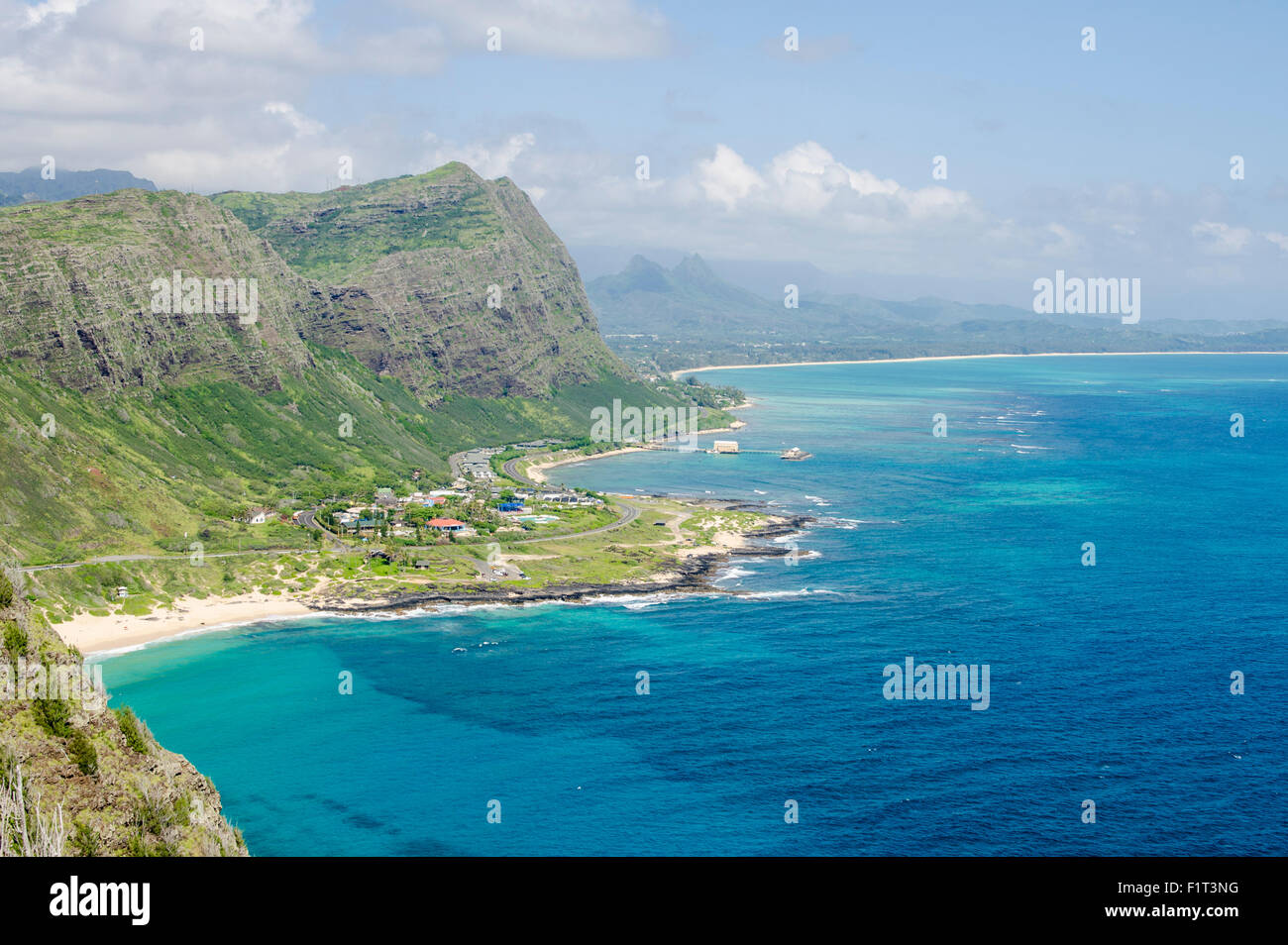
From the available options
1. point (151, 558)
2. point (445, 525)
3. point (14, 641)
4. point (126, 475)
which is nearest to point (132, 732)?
point (14, 641)

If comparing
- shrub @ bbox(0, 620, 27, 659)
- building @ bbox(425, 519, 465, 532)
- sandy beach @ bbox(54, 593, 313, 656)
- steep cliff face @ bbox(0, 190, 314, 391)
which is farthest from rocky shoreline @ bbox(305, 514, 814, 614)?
steep cliff face @ bbox(0, 190, 314, 391)

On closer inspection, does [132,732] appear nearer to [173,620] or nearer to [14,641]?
[14,641]

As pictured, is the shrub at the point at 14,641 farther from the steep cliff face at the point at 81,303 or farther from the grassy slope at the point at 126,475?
the steep cliff face at the point at 81,303
